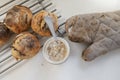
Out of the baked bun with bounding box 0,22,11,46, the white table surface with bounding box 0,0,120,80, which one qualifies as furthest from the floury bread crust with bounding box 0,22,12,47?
the white table surface with bounding box 0,0,120,80

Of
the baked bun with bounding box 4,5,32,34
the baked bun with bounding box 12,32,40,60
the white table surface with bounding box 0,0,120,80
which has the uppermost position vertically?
the baked bun with bounding box 4,5,32,34

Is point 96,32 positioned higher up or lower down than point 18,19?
lower down

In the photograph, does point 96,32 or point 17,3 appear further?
point 17,3

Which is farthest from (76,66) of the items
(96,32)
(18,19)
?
(18,19)

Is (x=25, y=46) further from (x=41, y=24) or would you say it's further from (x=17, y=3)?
(x=17, y=3)

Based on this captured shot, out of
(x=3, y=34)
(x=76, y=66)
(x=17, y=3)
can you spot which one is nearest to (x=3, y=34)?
(x=3, y=34)

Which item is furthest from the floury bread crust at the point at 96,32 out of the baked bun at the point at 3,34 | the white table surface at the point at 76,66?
the baked bun at the point at 3,34

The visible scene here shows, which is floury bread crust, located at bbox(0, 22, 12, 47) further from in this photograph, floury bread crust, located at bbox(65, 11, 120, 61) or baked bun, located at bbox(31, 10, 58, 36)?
floury bread crust, located at bbox(65, 11, 120, 61)
